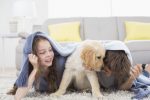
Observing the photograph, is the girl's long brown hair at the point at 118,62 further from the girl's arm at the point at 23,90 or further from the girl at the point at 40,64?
the girl's arm at the point at 23,90

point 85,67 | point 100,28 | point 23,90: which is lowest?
point 23,90

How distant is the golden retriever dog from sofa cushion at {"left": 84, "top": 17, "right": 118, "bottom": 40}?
1.48 meters

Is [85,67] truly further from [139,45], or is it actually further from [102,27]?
[102,27]

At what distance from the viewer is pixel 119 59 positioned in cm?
145

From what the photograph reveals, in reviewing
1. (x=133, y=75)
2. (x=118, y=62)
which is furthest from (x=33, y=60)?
(x=133, y=75)

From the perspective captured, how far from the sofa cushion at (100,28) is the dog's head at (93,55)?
1602mm

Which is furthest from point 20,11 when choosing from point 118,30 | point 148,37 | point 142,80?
point 142,80

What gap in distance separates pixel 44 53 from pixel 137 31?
1747 millimetres

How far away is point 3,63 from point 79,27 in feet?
4.77

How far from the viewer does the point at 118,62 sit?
1445mm

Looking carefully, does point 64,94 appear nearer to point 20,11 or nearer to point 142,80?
point 142,80

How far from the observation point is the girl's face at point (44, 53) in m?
1.46

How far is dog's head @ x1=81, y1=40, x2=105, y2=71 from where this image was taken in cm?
138

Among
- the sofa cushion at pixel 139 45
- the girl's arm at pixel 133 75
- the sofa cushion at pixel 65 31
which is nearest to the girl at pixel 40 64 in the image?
the girl's arm at pixel 133 75
